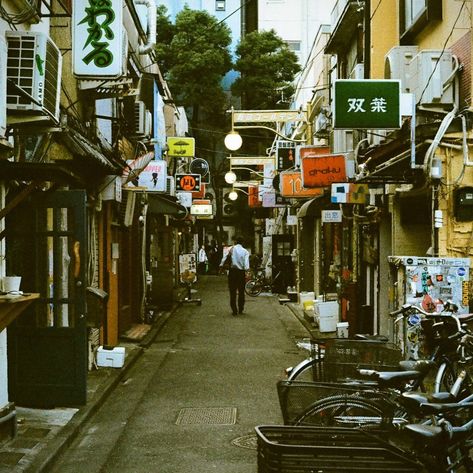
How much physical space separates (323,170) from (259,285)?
14.7 m

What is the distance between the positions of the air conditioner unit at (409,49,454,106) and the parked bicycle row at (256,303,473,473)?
364cm

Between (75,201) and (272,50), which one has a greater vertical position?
(272,50)

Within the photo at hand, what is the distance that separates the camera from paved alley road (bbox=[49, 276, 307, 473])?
27.1 ft

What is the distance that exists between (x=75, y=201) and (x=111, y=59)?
2.33 metres

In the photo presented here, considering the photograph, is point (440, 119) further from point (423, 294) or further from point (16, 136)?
point (16, 136)

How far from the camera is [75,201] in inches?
396

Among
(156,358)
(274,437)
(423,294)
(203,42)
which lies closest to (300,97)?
(203,42)

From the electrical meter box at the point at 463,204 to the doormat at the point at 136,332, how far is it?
28.2ft

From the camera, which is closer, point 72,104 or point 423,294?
point 423,294

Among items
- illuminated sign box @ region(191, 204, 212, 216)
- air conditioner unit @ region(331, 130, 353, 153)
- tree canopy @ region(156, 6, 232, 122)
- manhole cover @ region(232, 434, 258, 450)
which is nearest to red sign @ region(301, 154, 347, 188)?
air conditioner unit @ region(331, 130, 353, 153)

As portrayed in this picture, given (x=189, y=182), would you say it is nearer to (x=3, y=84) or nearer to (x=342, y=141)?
(x=342, y=141)

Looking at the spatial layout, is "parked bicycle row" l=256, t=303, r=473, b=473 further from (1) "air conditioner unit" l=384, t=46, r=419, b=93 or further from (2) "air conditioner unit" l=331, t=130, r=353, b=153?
(2) "air conditioner unit" l=331, t=130, r=353, b=153

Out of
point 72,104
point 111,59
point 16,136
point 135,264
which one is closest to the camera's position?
point 16,136

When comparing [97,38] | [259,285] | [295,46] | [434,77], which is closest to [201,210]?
[259,285]
